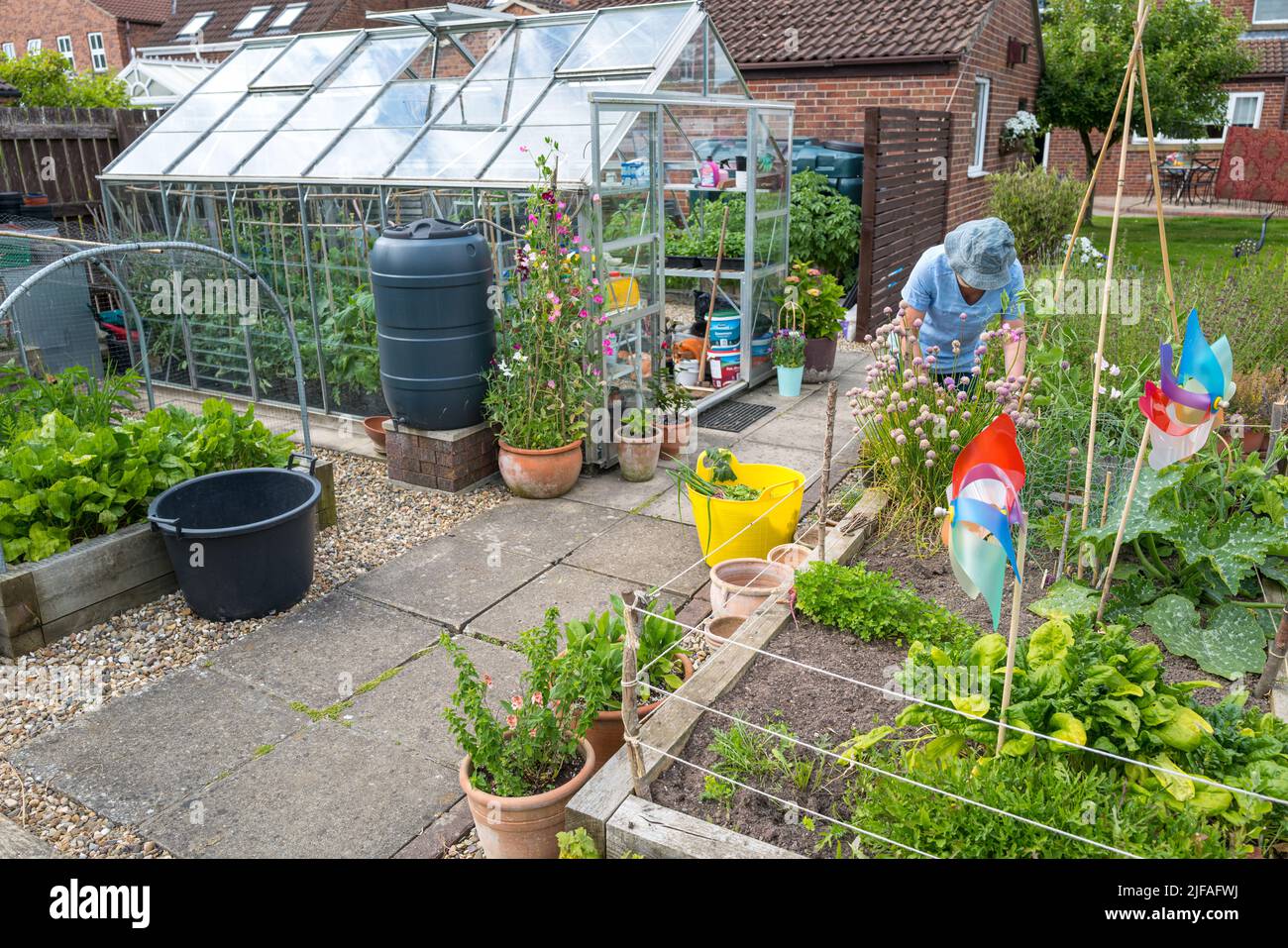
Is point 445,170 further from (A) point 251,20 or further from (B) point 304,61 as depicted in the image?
(A) point 251,20

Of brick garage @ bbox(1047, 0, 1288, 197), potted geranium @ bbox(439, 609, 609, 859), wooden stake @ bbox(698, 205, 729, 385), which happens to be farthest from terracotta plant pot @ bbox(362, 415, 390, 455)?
brick garage @ bbox(1047, 0, 1288, 197)

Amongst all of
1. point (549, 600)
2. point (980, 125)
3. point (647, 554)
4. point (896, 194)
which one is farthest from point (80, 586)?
point (980, 125)

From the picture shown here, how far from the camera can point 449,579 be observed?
16.2ft

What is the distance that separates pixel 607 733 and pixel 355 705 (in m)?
1.26

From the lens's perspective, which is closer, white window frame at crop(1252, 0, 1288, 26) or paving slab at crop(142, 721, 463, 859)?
paving slab at crop(142, 721, 463, 859)

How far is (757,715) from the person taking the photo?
3.07 m

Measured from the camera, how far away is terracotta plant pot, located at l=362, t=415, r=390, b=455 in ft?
21.9

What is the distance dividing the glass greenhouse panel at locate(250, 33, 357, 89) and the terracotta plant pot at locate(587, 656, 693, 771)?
21.8 ft

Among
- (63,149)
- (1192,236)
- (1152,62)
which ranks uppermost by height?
(1152,62)

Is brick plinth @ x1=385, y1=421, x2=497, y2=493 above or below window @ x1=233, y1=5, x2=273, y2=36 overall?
below

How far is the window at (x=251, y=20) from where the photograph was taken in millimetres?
26344

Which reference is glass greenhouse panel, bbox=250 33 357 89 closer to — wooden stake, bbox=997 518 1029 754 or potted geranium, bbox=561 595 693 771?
potted geranium, bbox=561 595 693 771

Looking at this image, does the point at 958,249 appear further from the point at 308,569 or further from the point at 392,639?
the point at 308,569

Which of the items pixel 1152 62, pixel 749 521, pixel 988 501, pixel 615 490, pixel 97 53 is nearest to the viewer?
pixel 988 501
